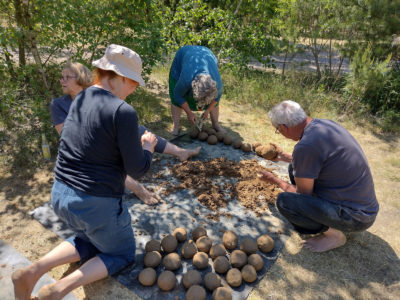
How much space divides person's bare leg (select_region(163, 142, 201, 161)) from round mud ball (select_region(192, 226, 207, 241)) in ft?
4.52

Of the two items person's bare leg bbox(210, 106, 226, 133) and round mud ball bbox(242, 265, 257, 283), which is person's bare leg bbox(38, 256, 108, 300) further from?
person's bare leg bbox(210, 106, 226, 133)

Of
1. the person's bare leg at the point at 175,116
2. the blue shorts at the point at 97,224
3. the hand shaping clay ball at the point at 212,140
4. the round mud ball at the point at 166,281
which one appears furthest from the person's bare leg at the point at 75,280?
the person's bare leg at the point at 175,116

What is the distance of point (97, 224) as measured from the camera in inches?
84.7

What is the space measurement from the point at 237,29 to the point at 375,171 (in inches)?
196

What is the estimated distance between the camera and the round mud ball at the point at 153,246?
104 inches

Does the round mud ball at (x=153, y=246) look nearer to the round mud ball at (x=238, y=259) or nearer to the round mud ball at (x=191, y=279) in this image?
the round mud ball at (x=191, y=279)

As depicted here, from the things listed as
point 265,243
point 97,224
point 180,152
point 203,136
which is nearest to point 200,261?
point 265,243

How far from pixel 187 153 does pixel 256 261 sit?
1.96 meters

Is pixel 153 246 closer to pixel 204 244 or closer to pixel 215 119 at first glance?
pixel 204 244

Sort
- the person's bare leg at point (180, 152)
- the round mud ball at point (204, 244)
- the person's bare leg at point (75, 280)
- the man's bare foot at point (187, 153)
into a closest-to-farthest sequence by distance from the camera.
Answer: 1. the person's bare leg at point (75, 280)
2. the round mud ball at point (204, 244)
3. the person's bare leg at point (180, 152)
4. the man's bare foot at point (187, 153)

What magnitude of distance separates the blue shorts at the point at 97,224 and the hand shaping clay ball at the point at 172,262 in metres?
0.30

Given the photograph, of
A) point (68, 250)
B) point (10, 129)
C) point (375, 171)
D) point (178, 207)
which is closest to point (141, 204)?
point (178, 207)

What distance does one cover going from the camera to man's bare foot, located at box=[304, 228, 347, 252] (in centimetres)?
284

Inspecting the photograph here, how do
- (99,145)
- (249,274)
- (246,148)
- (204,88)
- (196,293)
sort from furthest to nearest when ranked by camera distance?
1. (246,148)
2. (204,88)
3. (249,274)
4. (196,293)
5. (99,145)
